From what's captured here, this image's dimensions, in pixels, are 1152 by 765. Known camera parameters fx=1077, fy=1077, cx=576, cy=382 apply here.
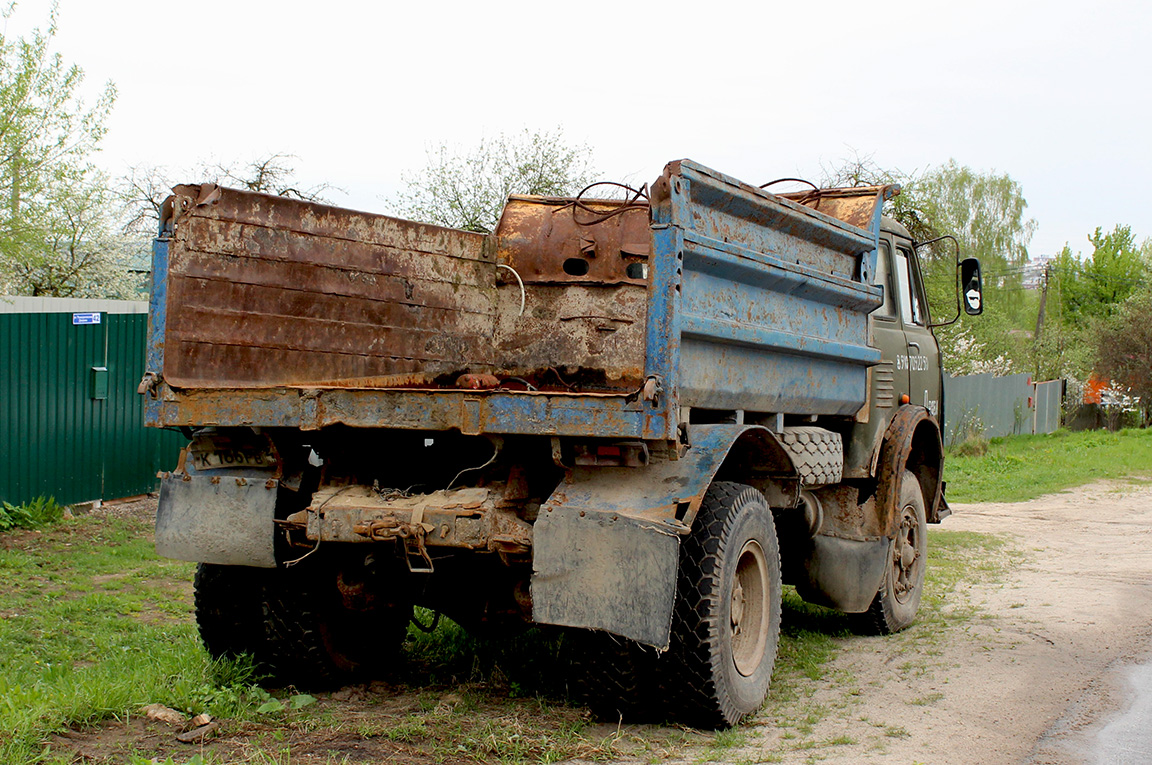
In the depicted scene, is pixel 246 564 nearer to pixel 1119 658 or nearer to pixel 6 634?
pixel 6 634

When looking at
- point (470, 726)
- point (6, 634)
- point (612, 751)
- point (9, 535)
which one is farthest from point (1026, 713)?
point (9, 535)

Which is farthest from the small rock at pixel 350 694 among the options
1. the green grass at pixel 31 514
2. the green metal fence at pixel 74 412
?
the green metal fence at pixel 74 412

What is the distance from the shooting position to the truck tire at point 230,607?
4652mm

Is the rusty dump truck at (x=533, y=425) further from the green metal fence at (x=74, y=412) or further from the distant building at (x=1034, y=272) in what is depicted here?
the distant building at (x=1034, y=272)

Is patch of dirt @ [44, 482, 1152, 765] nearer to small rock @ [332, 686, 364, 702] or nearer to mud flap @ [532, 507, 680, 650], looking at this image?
small rock @ [332, 686, 364, 702]

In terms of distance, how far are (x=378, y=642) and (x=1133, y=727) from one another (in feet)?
10.8

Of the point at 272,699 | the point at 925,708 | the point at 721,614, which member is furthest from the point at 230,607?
the point at 925,708

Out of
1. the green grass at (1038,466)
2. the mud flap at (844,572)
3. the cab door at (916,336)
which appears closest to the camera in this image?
the mud flap at (844,572)

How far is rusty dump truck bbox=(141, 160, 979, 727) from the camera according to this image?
3932 millimetres

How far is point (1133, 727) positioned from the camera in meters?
4.45

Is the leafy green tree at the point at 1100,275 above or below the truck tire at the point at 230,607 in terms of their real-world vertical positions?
above

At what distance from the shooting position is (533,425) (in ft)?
12.8

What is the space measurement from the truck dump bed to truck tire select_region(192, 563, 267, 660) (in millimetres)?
780

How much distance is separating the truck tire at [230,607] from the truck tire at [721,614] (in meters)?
1.83
